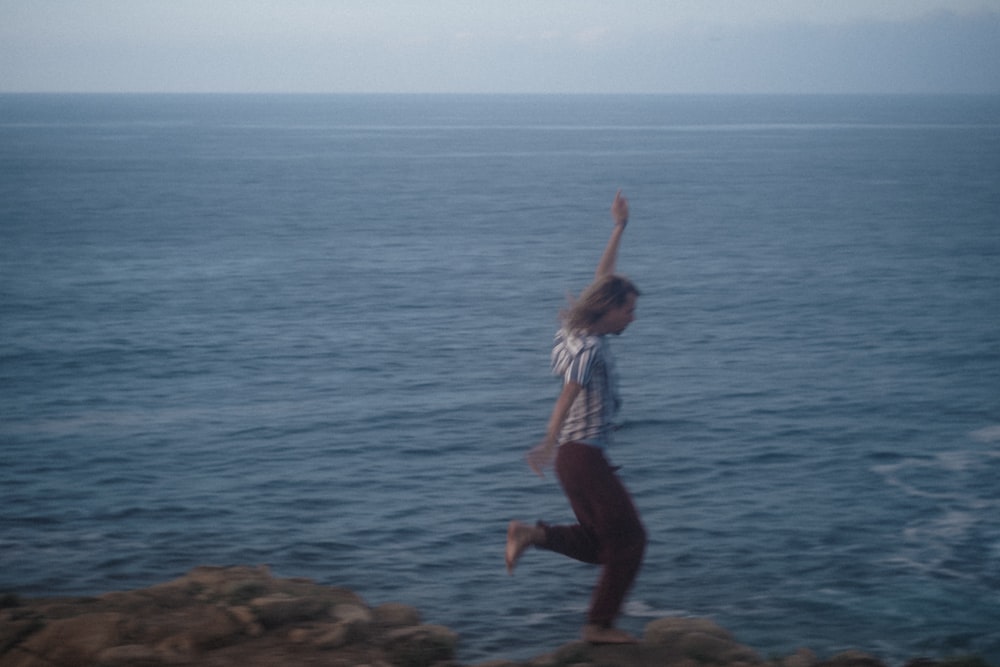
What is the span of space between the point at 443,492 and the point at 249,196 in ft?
175

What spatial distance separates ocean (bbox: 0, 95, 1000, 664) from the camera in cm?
1079

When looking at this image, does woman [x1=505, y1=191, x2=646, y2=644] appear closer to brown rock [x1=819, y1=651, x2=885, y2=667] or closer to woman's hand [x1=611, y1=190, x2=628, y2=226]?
woman's hand [x1=611, y1=190, x2=628, y2=226]

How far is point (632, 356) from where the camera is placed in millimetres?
21984

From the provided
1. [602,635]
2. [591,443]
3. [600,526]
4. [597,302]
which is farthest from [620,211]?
[602,635]

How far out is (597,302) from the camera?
625 cm

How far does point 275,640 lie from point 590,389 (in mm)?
2364

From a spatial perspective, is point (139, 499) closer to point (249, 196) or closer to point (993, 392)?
point (993, 392)

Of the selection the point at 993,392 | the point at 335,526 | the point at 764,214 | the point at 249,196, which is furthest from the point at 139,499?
the point at 249,196

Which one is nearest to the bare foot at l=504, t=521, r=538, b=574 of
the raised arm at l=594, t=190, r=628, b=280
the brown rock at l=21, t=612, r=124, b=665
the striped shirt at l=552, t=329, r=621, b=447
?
the striped shirt at l=552, t=329, r=621, b=447

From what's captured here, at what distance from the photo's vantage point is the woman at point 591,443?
620cm

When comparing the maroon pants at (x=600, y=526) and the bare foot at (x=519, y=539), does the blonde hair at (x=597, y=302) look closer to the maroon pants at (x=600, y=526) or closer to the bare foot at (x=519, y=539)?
the maroon pants at (x=600, y=526)

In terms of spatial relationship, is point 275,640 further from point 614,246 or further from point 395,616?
point 614,246

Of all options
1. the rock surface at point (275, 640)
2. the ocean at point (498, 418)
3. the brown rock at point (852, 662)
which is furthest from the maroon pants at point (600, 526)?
the ocean at point (498, 418)

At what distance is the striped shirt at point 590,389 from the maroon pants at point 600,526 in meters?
0.07
